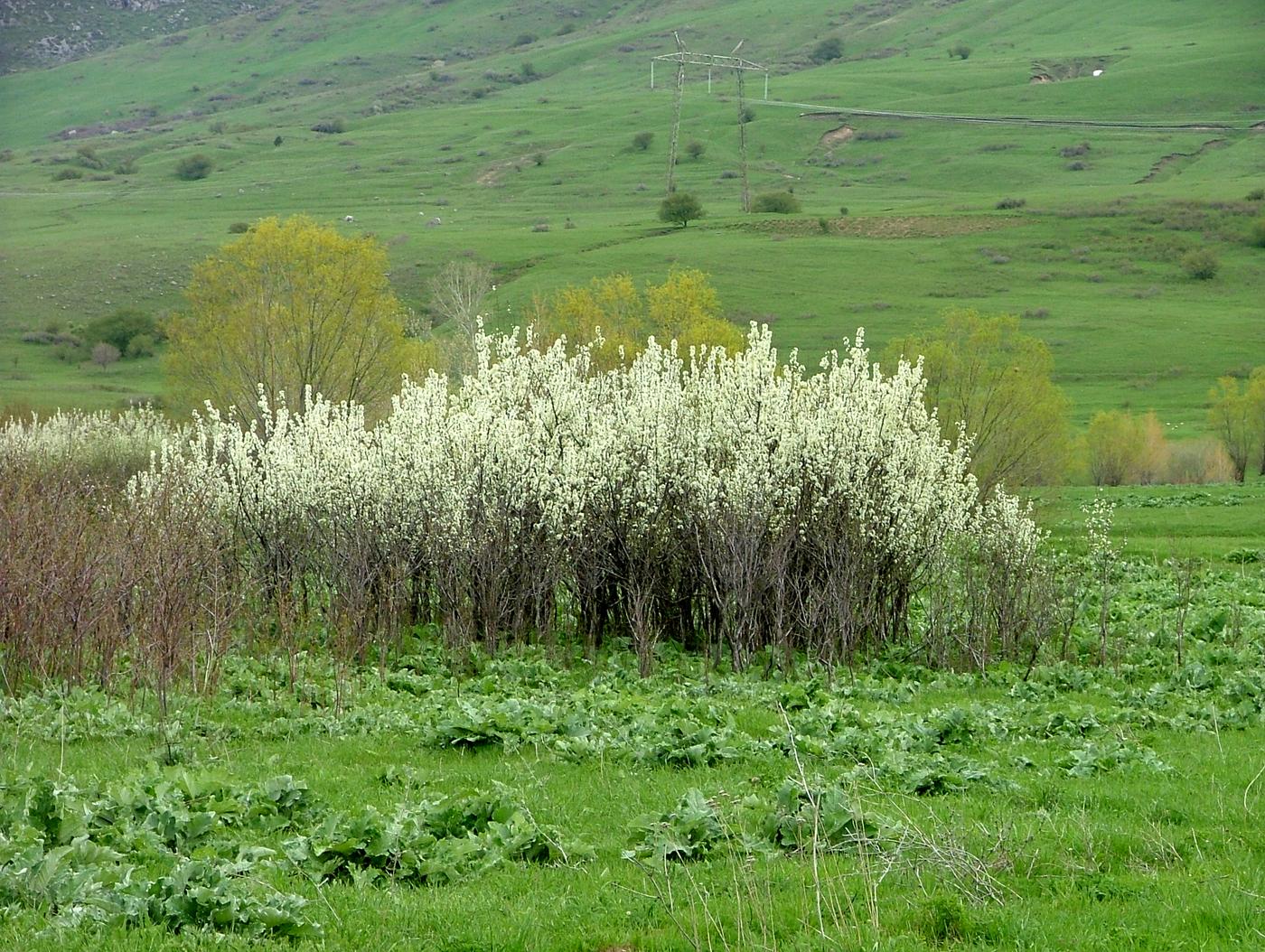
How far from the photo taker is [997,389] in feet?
153

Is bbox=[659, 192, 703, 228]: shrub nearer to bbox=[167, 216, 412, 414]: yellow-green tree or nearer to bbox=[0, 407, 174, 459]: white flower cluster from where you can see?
bbox=[167, 216, 412, 414]: yellow-green tree

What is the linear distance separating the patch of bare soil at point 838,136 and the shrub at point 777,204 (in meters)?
48.3

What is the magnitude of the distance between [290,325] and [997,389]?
2540cm

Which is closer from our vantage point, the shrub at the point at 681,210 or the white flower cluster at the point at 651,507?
the white flower cluster at the point at 651,507

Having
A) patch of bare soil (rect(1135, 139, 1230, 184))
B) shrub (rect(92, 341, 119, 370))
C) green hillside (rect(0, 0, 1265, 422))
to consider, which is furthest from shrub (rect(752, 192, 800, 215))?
shrub (rect(92, 341, 119, 370))

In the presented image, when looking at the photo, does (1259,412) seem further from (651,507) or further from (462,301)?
(651,507)

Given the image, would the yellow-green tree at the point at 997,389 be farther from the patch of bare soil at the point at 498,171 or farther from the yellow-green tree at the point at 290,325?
the patch of bare soil at the point at 498,171

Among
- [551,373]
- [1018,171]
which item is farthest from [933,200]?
[551,373]

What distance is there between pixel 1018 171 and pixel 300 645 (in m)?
143

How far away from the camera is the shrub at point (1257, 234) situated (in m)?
106

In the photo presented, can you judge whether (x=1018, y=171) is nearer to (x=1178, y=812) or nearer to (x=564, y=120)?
(x=564, y=120)

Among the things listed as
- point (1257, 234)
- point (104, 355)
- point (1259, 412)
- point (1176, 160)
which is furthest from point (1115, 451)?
point (1176, 160)

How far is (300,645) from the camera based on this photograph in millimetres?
18547

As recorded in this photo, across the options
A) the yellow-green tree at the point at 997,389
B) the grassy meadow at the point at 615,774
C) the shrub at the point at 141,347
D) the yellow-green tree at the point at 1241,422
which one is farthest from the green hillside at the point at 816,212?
the grassy meadow at the point at 615,774
